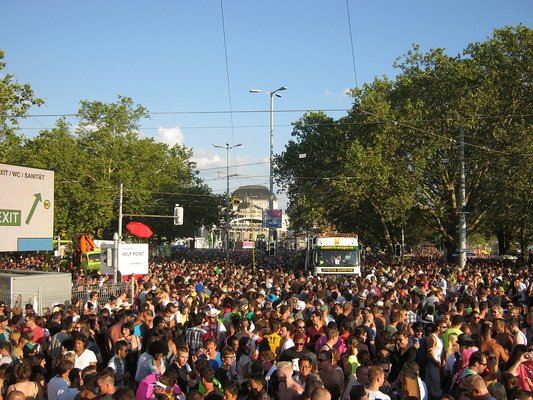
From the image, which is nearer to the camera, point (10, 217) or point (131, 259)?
point (131, 259)

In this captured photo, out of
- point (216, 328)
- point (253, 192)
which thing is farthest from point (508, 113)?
point (253, 192)

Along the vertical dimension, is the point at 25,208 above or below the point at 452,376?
above

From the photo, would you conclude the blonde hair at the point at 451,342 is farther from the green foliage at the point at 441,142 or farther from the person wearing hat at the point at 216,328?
the green foliage at the point at 441,142

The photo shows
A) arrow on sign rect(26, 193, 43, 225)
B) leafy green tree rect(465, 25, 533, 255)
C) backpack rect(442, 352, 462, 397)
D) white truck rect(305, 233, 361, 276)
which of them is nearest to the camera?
backpack rect(442, 352, 462, 397)

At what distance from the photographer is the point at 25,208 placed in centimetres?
2139

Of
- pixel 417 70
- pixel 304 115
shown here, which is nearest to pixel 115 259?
pixel 417 70

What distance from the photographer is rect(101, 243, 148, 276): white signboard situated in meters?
20.3

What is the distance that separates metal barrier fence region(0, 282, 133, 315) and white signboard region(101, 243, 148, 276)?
0.56 m

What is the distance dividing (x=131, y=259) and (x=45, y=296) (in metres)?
3.22

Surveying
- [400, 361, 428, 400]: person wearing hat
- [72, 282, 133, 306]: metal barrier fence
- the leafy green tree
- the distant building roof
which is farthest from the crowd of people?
the distant building roof

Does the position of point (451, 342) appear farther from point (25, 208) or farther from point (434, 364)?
point (25, 208)

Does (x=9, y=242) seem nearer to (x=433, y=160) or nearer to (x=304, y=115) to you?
(x=433, y=160)

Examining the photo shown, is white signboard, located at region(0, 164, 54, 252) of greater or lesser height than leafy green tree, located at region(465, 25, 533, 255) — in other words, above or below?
below

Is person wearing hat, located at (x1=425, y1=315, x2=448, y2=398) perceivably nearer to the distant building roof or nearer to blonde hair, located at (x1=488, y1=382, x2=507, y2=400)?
blonde hair, located at (x1=488, y1=382, x2=507, y2=400)
